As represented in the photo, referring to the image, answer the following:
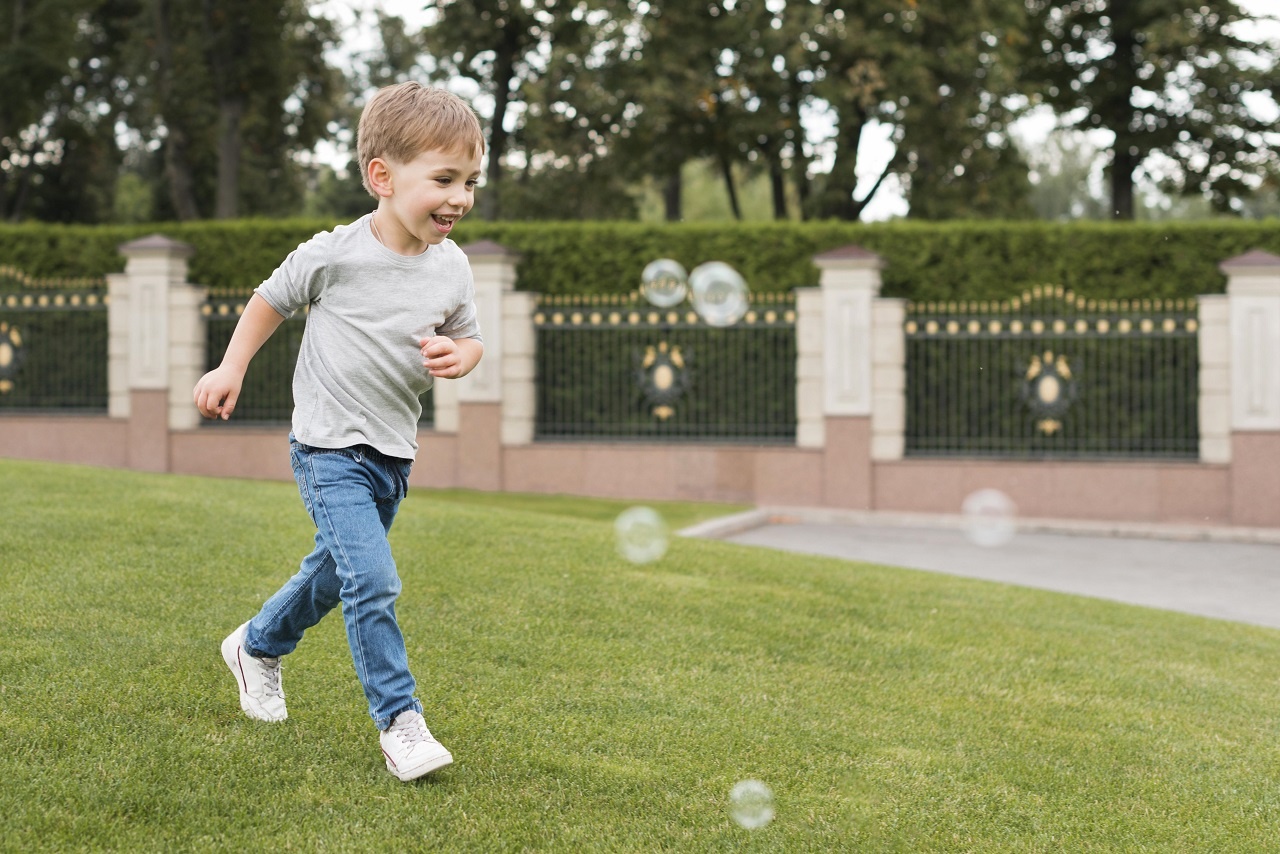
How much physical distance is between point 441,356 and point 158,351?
13426 mm

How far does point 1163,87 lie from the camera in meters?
25.4

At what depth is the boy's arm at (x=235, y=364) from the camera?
133 inches

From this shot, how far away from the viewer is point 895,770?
13.3 ft

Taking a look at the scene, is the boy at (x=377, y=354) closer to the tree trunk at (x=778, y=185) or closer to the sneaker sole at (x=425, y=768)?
the sneaker sole at (x=425, y=768)

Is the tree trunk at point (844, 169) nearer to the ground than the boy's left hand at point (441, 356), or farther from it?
farther from it

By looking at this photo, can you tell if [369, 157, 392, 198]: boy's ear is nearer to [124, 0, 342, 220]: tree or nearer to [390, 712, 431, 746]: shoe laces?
[390, 712, 431, 746]: shoe laces

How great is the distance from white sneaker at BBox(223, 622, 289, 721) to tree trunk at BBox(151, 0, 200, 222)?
23.6 m

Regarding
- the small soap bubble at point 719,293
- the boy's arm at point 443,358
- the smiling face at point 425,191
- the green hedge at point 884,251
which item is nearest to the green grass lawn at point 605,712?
the boy's arm at point 443,358

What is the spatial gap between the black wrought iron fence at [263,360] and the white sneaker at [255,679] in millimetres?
11841

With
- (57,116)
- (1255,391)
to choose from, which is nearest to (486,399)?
(1255,391)

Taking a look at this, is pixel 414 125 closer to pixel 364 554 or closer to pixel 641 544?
pixel 364 554

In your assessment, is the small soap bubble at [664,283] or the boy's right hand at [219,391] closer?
the boy's right hand at [219,391]

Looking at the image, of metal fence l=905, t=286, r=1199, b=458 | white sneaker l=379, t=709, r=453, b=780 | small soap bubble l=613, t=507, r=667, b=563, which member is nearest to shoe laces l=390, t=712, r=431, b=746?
white sneaker l=379, t=709, r=453, b=780

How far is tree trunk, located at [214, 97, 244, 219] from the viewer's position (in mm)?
25561
